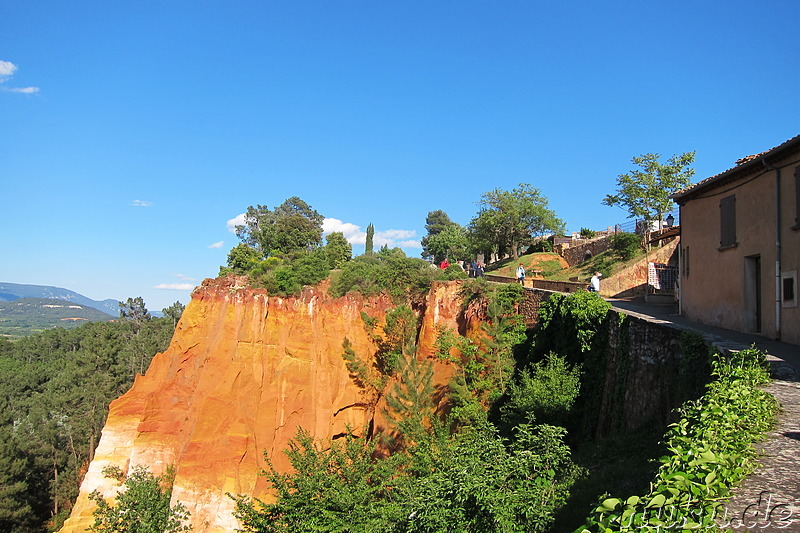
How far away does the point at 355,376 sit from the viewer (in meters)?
23.2

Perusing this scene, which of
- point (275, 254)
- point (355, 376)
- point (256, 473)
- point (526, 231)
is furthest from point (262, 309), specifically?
point (526, 231)

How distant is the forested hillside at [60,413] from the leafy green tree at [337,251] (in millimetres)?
20632

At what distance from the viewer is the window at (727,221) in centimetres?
1234

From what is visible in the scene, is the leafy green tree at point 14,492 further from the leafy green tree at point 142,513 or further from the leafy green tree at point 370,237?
the leafy green tree at point 370,237

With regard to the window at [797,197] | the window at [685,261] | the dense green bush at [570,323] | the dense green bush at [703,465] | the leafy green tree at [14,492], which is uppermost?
the window at [797,197]

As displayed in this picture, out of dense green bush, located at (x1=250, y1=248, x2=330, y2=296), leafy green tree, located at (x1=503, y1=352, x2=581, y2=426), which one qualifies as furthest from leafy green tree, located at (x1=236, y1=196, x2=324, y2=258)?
leafy green tree, located at (x1=503, y1=352, x2=581, y2=426)

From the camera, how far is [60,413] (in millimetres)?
44844

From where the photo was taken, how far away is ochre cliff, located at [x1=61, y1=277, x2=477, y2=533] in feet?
70.1

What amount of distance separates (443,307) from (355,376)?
538 centimetres

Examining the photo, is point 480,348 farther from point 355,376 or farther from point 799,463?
point 799,463

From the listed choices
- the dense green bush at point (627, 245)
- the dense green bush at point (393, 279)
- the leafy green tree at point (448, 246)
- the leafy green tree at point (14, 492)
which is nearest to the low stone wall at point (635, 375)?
the dense green bush at point (393, 279)

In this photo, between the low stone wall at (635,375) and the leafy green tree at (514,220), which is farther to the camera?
the leafy green tree at (514,220)

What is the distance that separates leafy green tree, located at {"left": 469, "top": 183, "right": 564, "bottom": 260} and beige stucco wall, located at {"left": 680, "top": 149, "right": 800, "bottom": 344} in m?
26.8

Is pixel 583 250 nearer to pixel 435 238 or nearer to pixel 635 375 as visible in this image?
pixel 635 375
